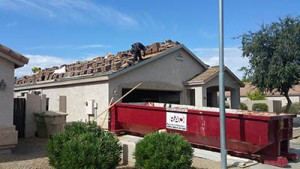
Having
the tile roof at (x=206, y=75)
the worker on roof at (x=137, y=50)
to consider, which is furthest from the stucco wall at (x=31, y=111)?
the tile roof at (x=206, y=75)

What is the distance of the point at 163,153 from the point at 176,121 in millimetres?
4790

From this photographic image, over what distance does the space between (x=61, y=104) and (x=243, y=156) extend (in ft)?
40.2

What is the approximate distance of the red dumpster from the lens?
29.6 feet

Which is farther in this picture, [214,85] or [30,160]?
[214,85]

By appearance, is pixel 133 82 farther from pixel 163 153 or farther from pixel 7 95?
pixel 163 153

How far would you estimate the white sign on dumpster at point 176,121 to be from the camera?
11.3 meters

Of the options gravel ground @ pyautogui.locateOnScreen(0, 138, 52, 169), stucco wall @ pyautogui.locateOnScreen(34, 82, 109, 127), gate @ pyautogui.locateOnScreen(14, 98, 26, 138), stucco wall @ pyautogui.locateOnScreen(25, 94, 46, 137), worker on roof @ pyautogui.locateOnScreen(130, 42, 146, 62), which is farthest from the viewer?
worker on roof @ pyautogui.locateOnScreen(130, 42, 146, 62)

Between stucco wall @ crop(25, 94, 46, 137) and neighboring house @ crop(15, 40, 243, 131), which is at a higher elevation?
neighboring house @ crop(15, 40, 243, 131)

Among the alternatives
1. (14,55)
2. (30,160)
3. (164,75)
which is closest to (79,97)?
(164,75)

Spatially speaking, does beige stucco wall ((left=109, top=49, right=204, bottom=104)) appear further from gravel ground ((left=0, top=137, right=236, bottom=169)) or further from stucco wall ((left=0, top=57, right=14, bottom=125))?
stucco wall ((left=0, top=57, right=14, bottom=125))

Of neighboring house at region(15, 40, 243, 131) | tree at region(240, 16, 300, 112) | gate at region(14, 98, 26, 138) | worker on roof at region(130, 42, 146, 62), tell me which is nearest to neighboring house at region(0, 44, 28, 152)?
gate at region(14, 98, 26, 138)

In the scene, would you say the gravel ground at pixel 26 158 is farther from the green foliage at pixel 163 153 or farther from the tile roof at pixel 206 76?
the tile roof at pixel 206 76

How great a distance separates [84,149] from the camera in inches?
265

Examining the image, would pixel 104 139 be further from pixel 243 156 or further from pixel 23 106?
pixel 23 106
